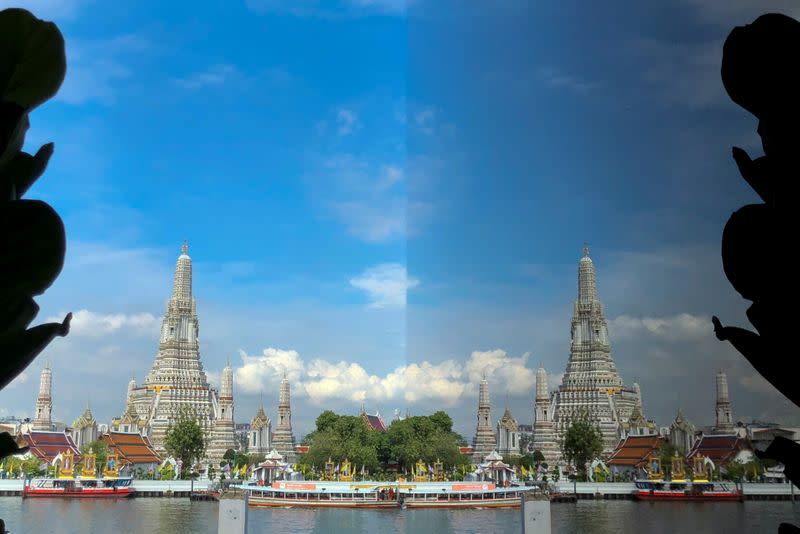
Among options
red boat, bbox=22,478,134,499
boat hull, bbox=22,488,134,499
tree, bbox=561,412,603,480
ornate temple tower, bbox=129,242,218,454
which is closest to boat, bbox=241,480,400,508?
boat hull, bbox=22,488,134,499

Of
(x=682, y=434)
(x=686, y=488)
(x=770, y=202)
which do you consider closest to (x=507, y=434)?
(x=682, y=434)

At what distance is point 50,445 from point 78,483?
256 centimetres

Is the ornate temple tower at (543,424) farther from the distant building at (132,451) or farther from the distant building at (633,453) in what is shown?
the distant building at (132,451)

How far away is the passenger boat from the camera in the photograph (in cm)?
1706

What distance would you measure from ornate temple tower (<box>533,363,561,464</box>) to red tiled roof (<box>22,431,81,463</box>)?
40.6 ft

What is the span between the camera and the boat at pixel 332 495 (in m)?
17.1

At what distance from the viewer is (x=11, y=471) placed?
67.4 ft

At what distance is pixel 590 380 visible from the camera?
2497 cm

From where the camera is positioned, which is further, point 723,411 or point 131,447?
point 131,447

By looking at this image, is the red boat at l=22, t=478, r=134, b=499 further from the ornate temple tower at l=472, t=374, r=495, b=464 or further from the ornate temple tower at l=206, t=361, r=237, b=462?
the ornate temple tower at l=472, t=374, r=495, b=464

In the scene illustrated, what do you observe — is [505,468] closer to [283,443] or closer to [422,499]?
[422,499]

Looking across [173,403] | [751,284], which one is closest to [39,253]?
[751,284]

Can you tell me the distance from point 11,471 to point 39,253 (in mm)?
22519

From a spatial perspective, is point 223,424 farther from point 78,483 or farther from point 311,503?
point 311,503
